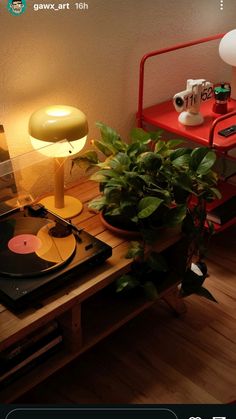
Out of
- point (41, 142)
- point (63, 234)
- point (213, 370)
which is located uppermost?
point (41, 142)

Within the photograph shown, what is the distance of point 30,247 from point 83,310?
29 cm

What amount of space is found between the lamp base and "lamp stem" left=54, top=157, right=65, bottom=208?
0.06 feet

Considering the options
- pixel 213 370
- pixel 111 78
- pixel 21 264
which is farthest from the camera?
pixel 111 78

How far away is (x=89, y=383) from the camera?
1562 mm

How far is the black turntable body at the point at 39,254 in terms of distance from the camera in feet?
4.26

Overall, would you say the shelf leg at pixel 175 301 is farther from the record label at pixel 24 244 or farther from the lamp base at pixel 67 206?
the record label at pixel 24 244

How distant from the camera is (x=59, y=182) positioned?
1643 mm

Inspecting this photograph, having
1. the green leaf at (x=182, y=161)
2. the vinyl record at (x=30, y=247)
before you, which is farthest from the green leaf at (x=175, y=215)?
the vinyl record at (x=30, y=247)

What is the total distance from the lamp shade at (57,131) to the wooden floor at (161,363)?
2.06 feet

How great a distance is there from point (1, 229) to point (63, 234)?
0.56ft

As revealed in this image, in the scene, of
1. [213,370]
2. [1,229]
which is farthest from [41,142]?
[213,370]

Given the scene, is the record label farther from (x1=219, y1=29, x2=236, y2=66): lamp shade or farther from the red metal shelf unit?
(x1=219, y1=29, x2=236, y2=66): lamp shade

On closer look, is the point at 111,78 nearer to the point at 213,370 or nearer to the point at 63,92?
the point at 63,92

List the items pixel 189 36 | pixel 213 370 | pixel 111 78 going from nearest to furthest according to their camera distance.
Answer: pixel 213 370 → pixel 111 78 → pixel 189 36
